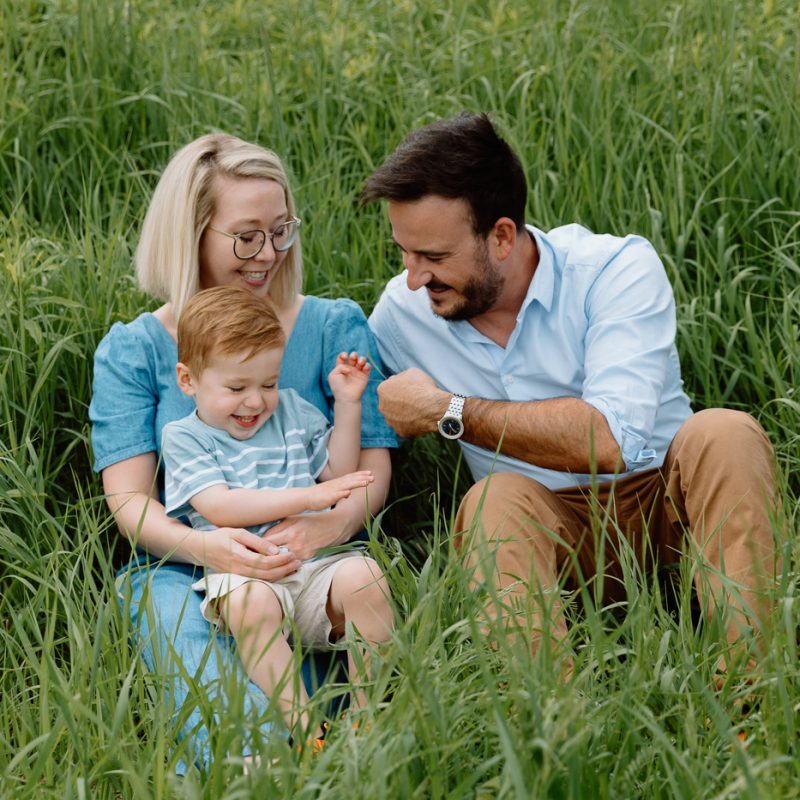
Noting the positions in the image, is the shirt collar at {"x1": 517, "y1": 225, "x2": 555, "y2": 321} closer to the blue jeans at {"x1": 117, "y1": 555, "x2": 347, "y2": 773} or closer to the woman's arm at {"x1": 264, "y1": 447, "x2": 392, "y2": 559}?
the woman's arm at {"x1": 264, "y1": 447, "x2": 392, "y2": 559}

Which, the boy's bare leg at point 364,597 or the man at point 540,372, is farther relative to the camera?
the man at point 540,372

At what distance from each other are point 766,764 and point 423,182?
188cm

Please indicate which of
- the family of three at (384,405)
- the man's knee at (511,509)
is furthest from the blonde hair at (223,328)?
the man's knee at (511,509)

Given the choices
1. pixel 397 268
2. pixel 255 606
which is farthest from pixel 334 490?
pixel 397 268

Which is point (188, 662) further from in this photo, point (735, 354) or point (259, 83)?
point (259, 83)

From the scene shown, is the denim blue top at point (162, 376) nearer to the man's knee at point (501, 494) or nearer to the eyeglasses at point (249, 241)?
the eyeglasses at point (249, 241)

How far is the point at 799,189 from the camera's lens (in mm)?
4211

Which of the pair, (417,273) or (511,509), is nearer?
(511,509)

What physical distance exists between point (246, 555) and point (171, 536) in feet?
0.79

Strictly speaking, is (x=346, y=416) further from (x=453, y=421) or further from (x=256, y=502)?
(x=256, y=502)

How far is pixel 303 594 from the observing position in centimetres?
294

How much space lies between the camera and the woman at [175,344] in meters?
3.07

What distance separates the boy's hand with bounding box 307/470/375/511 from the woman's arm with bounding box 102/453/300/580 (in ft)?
0.50

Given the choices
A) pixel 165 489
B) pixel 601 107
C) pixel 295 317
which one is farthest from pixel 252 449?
pixel 601 107
